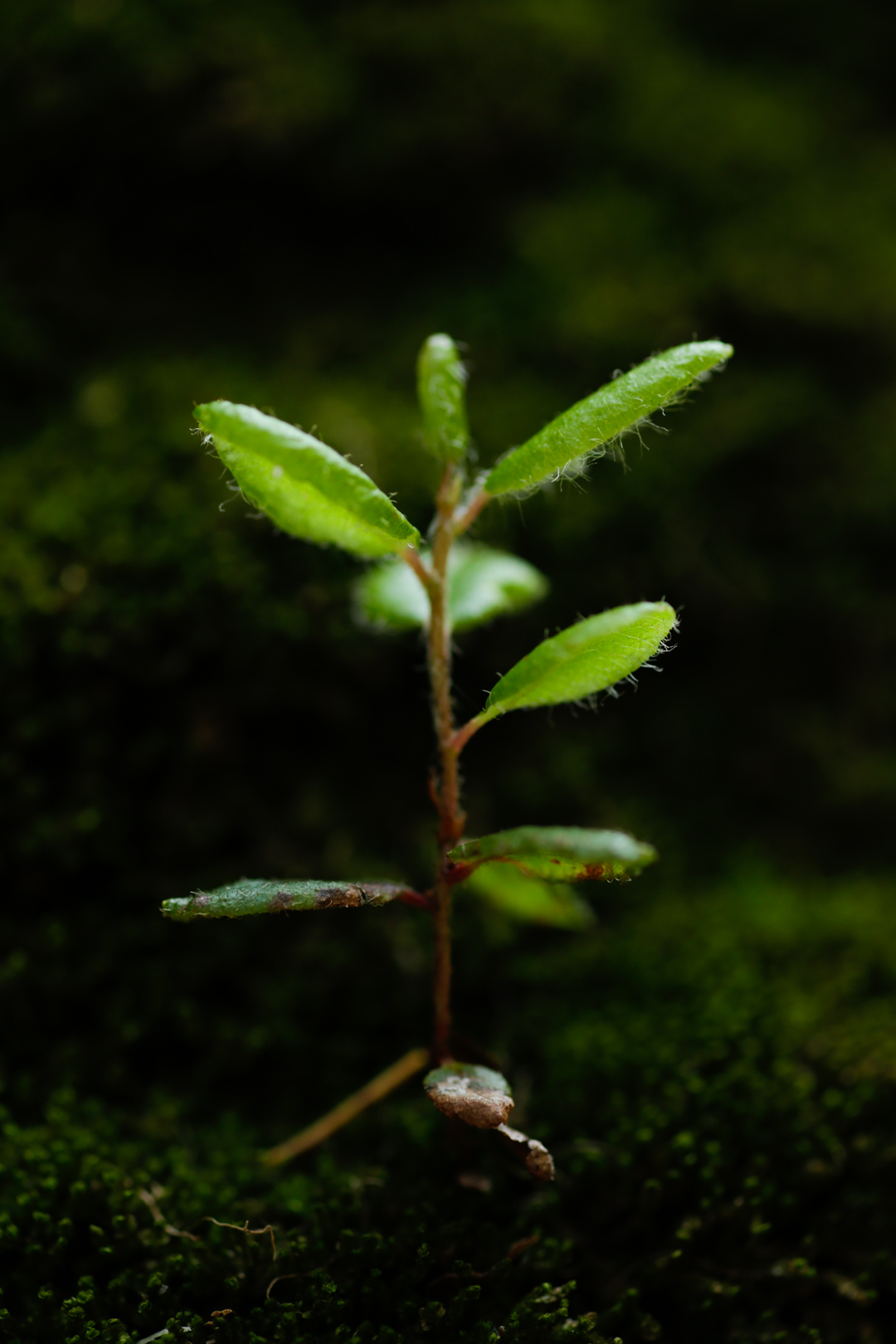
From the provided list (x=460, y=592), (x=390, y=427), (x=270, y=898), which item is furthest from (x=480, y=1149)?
(x=390, y=427)

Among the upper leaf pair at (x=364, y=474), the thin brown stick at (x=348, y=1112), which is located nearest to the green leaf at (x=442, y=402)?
the upper leaf pair at (x=364, y=474)

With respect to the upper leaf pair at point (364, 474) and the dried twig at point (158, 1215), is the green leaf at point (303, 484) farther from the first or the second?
the dried twig at point (158, 1215)

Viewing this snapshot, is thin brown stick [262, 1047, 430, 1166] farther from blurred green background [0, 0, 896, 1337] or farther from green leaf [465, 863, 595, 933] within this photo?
green leaf [465, 863, 595, 933]

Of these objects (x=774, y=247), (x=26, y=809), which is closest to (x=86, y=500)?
(x=26, y=809)

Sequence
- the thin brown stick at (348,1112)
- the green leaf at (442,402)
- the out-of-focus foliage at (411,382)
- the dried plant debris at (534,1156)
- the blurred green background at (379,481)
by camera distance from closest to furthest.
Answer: the dried plant debris at (534,1156), the green leaf at (442,402), the thin brown stick at (348,1112), the blurred green background at (379,481), the out-of-focus foliage at (411,382)

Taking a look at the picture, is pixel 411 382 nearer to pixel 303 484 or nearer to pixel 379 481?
pixel 379 481
